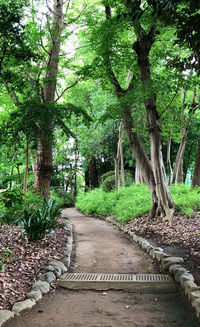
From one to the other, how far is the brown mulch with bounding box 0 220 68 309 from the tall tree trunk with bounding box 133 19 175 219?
3163mm

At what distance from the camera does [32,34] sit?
7066 mm

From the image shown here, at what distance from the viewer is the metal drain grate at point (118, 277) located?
404 centimetres

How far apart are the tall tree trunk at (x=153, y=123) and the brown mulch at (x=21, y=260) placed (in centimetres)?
316

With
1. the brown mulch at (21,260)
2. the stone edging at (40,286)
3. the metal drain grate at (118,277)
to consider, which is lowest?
the metal drain grate at (118,277)

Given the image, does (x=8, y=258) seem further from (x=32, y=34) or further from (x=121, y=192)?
(x=121, y=192)

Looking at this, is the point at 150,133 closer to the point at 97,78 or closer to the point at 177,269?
the point at 97,78

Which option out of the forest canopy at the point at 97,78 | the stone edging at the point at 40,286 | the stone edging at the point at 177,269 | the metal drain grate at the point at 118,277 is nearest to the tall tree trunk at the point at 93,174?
the forest canopy at the point at 97,78

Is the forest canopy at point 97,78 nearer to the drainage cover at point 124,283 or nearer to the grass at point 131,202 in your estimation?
the grass at point 131,202

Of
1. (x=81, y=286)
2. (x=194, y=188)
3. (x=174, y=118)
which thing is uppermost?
(x=174, y=118)

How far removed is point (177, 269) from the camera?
404cm

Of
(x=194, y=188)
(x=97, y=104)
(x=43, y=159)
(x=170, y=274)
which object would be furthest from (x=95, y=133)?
(x=170, y=274)

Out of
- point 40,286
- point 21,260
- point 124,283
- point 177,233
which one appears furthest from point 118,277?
point 177,233

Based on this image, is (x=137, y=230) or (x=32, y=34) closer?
(x=32, y=34)

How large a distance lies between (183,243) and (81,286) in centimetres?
267
